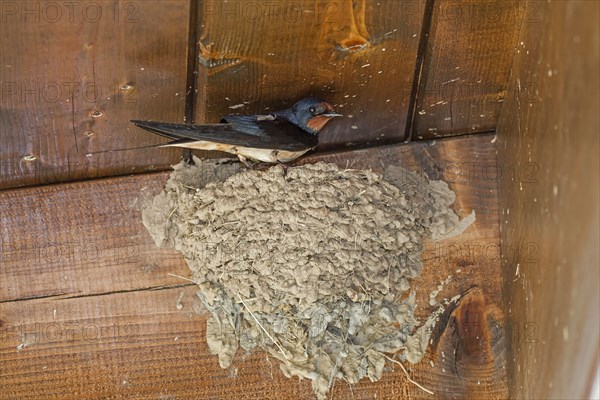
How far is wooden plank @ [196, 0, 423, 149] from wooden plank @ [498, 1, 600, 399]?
0.41m

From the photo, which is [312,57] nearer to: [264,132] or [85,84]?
[264,132]

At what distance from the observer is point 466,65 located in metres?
3.23

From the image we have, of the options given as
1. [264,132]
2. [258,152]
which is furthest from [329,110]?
[258,152]

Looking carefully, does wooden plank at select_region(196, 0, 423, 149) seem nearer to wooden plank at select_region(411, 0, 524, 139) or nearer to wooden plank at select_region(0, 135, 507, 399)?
wooden plank at select_region(411, 0, 524, 139)

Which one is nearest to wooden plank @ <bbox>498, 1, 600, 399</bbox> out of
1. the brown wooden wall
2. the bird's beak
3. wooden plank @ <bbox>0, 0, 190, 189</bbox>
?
the brown wooden wall

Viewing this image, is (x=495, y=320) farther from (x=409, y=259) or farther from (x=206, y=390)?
(x=206, y=390)

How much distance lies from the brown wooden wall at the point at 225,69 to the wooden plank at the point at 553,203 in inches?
8.3

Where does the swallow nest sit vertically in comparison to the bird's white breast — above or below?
below

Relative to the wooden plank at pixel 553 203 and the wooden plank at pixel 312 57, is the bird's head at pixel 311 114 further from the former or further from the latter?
the wooden plank at pixel 553 203

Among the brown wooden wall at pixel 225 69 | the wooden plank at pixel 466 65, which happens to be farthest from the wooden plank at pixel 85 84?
the wooden plank at pixel 466 65

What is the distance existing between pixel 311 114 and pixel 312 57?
22cm

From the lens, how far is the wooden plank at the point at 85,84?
2812 millimetres

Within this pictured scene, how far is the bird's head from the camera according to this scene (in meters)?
3.22

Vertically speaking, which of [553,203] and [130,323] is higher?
[553,203]
